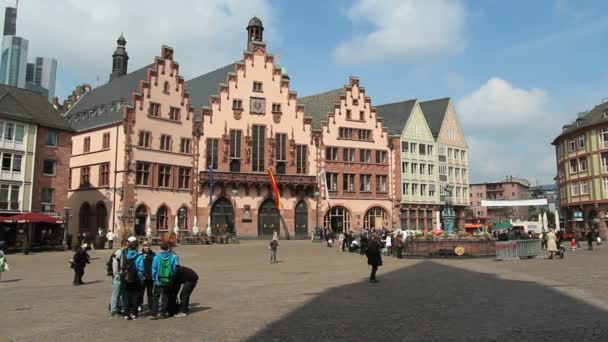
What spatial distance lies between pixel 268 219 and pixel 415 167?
75.8 ft

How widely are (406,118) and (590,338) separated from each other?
64430 mm

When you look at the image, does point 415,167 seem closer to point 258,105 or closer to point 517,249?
→ point 258,105

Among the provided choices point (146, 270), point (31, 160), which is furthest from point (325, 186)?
point (146, 270)

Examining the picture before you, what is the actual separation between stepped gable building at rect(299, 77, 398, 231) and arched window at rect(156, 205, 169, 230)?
60.3 ft

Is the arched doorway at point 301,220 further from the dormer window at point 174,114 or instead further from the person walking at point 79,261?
the person walking at point 79,261

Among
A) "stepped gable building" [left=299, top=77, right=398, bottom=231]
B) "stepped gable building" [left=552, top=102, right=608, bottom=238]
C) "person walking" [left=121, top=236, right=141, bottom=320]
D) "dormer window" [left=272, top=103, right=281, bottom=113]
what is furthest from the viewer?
"stepped gable building" [left=552, top=102, right=608, bottom=238]

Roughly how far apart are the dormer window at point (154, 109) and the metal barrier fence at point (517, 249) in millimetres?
36901

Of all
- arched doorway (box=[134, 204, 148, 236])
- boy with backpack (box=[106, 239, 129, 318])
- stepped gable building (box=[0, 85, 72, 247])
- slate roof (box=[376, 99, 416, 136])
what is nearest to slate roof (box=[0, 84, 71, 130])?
stepped gable building (box=[0, 85, 72, 247])

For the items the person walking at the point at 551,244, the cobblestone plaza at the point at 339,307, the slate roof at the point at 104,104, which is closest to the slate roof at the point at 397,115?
the slate roof at the point at 104,104

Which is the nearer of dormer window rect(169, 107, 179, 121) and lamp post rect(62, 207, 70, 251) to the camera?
lamp post rect(62, 207, 70, 251)

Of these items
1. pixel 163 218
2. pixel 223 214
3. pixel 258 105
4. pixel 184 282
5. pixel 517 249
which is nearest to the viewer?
pixel 184 282

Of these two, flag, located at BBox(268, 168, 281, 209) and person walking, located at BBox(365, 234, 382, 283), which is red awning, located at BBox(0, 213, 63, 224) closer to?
flag, located at BBox(268, 168, 281, 209)

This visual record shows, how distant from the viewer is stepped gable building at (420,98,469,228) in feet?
254

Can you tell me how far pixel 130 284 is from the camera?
42.6 feet
